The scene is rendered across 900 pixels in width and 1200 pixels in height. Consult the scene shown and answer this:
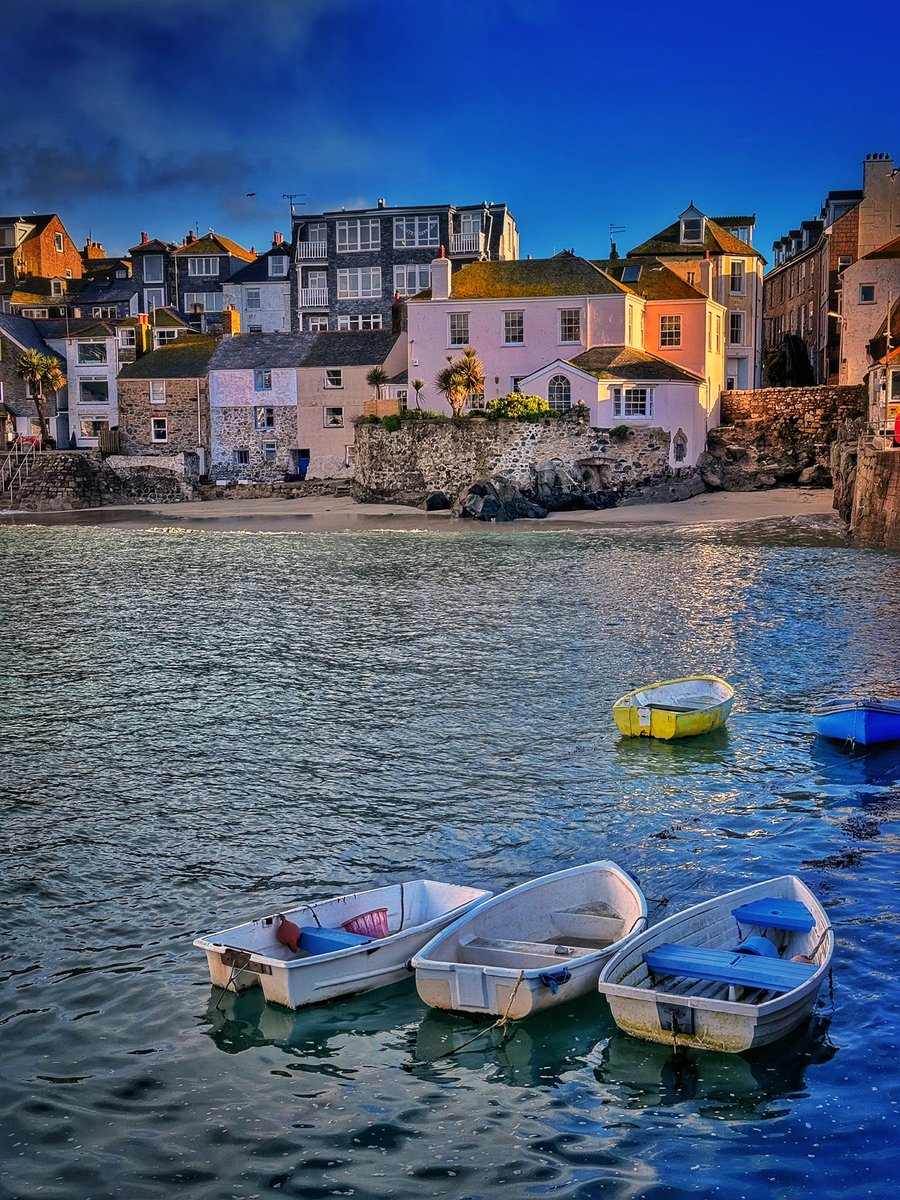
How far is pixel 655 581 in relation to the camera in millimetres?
39062

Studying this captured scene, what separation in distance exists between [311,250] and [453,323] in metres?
25.6

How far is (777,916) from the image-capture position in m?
11.0

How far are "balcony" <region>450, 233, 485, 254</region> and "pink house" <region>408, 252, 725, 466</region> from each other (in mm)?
15321

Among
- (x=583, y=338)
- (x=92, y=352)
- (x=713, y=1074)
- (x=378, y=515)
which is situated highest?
(x=92, y=352)

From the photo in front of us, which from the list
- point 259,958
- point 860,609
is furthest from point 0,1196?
point 860,609

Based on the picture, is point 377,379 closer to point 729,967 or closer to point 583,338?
point 583,338

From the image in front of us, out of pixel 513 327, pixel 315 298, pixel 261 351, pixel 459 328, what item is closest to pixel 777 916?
pixel 513 327

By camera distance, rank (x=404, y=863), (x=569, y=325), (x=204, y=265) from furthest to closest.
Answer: (x=204, y=265)
(x=569, y=325)
(x=404, y=863)

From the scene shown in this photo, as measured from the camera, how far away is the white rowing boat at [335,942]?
1043 cm

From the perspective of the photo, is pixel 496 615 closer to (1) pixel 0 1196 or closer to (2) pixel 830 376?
(1) pixel 0 1196

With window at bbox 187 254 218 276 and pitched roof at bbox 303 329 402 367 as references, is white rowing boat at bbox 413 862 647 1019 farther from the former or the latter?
window at bbox 187 254 218 276

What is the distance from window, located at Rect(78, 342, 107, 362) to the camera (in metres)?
79.9

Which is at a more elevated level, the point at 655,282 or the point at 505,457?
the point at 655,282

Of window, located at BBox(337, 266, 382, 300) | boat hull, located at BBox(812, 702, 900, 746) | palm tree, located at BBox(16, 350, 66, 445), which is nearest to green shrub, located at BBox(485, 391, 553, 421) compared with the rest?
window, located at BBox(337, 266, 382, 300)
